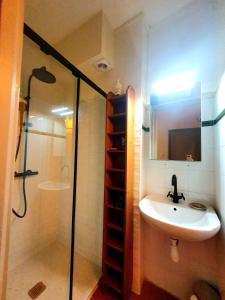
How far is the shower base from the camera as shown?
1.20 metres

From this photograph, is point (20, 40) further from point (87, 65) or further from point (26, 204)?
point (26, 204)

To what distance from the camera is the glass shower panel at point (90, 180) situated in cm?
158

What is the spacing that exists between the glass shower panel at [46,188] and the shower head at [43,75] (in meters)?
0.02

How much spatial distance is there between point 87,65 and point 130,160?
1.20 metres

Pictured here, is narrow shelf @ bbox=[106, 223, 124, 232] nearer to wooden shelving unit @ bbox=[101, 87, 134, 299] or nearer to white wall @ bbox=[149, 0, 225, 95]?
wooden shelving unit @ bbox=[101, 87, 134, 299]

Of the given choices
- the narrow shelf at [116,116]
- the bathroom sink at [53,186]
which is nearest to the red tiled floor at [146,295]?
the bathroom sink at [53,186]

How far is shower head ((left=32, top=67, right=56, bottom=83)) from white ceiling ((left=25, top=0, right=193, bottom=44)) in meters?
0.55

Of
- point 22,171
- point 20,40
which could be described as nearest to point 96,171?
point 22,171

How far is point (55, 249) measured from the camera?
63.4 inches

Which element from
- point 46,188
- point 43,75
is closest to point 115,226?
point 46,188

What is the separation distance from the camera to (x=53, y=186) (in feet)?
5.76

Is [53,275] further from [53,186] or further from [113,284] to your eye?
[53,186]

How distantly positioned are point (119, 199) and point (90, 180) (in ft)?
1.52

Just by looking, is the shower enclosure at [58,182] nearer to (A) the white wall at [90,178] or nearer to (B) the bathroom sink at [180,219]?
(A) the white wall at [90,178]
